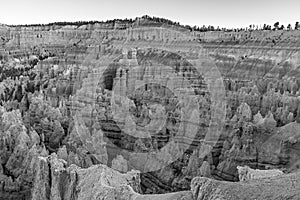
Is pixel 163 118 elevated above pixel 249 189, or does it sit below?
below

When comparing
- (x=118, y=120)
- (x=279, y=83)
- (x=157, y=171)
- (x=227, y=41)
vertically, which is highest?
(x=227, y=41)

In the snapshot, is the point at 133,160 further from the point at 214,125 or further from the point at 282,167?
the point at 282,167

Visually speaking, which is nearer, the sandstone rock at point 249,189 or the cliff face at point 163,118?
the sandstone rock at point 249,189

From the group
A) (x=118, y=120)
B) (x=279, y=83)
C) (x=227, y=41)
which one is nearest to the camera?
(x=118, y=120)

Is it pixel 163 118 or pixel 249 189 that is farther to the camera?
pixel 163 118

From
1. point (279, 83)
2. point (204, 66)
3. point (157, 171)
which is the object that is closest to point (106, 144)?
point (157, 171)

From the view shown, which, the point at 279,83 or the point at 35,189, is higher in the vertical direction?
the point at 279,83

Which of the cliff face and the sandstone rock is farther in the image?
the cliff face

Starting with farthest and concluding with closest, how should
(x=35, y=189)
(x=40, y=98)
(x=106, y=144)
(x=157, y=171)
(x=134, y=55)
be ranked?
(x=134, y=55), (x=40, y=98), (x=106, y=144), (x=157, y=171), (x=35, y=189)
